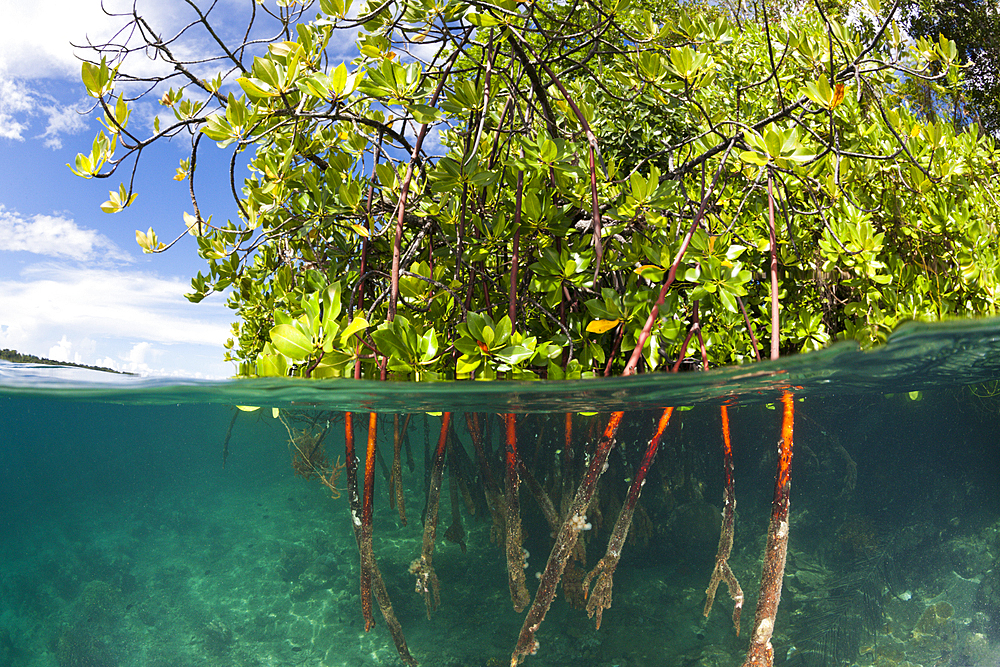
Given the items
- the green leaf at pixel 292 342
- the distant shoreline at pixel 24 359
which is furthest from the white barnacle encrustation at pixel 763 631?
the distant shoreline at pixel 24 359

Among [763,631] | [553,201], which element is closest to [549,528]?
Result: [763,631]

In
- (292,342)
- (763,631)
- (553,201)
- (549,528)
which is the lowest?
(549,528)

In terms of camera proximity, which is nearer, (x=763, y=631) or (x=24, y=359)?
(x=763, y=631)

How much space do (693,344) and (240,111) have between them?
284 centimetres

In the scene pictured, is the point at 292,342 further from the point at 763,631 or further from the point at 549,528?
the point at 549,528

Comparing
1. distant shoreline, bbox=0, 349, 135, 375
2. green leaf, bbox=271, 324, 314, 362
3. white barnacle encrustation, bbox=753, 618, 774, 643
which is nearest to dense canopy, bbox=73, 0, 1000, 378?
green leaf, bbox=271, 324, 314, 362

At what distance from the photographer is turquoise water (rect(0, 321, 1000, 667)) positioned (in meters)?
5.02

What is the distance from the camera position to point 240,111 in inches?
75.8

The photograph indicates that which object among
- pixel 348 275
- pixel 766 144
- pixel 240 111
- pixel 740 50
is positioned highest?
pixel 740 50

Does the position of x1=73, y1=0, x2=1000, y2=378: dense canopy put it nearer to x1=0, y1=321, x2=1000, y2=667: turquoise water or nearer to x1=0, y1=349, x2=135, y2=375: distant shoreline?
x1=0, y1=321, x2=1000, y2=667: turquoise water

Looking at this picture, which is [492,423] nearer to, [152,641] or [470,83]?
[470,83]

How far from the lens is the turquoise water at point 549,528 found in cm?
502

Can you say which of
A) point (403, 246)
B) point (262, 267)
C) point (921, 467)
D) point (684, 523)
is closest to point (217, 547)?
point (684, 523)

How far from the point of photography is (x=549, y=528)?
5566 millimetres
